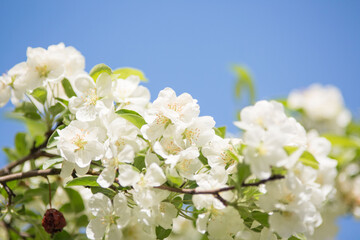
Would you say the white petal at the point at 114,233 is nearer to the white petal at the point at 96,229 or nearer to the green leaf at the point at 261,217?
the white petal at the point at 96,229

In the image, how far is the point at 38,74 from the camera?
1.63 metres

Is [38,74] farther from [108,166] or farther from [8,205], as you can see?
[108,166]

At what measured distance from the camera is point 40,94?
63.9 inches

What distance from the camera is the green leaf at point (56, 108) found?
64.0 inches

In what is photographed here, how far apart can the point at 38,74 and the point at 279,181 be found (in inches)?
45.6

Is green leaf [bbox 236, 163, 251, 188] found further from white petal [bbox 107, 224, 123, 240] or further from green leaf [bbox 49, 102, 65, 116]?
green leaf [bbox 49, 102, 65, 116]

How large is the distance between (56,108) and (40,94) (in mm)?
93

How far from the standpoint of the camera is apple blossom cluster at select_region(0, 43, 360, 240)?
1.10 m

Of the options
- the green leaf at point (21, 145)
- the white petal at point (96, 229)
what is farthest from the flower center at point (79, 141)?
the green leaf at point (21, 145)

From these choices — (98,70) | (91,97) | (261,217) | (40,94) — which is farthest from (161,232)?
(40,94)

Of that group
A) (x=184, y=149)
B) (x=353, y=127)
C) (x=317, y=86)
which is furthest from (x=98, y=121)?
(x=317, y=86)

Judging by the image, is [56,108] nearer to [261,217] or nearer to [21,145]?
[21,145]

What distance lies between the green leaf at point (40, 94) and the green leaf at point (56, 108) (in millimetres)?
58

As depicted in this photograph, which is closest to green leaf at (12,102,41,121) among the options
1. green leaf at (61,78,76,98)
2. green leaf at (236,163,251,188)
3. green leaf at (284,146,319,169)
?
green leaf at (61,78,76,98)
